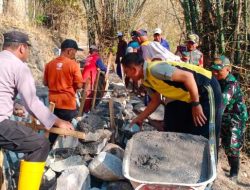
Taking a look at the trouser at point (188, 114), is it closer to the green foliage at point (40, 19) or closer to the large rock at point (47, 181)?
the large rock at point (47, 181)

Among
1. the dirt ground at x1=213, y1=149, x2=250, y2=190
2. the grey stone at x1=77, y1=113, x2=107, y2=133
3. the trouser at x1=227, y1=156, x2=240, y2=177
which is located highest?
the grey stone at x1=77, y1=113, x2=107, y2=133

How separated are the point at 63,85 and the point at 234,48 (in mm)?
2712

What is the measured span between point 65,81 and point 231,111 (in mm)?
2090

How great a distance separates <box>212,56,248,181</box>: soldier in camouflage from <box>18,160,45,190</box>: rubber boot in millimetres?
2382

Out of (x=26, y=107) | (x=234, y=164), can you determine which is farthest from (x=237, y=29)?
(x=26, y=107)

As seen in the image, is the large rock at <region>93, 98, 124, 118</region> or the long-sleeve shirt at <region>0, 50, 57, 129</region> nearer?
the long-sleeve shirt at <region>0, 50, 57, 129</region>

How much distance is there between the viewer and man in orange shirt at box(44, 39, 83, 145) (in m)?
5.55

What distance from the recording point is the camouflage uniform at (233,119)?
206 inches

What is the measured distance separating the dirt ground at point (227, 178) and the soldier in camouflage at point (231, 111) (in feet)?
0.53

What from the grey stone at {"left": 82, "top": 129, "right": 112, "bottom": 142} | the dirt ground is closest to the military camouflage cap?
the dirt ground

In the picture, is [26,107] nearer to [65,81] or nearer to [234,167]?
[65,81]

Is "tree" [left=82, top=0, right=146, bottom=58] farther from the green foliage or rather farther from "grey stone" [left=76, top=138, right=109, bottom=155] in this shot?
"grey stone" [left=76, top=138, right=109, bottom=155]

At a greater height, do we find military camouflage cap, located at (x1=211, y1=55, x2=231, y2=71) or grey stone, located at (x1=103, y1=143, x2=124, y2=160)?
military camouflage cap, located at (x1=211, y1=55, x2=231, y2=71)

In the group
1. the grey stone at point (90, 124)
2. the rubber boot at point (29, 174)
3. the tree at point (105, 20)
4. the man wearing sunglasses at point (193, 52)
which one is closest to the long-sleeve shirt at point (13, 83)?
the rubber boot at point (29, 174)
